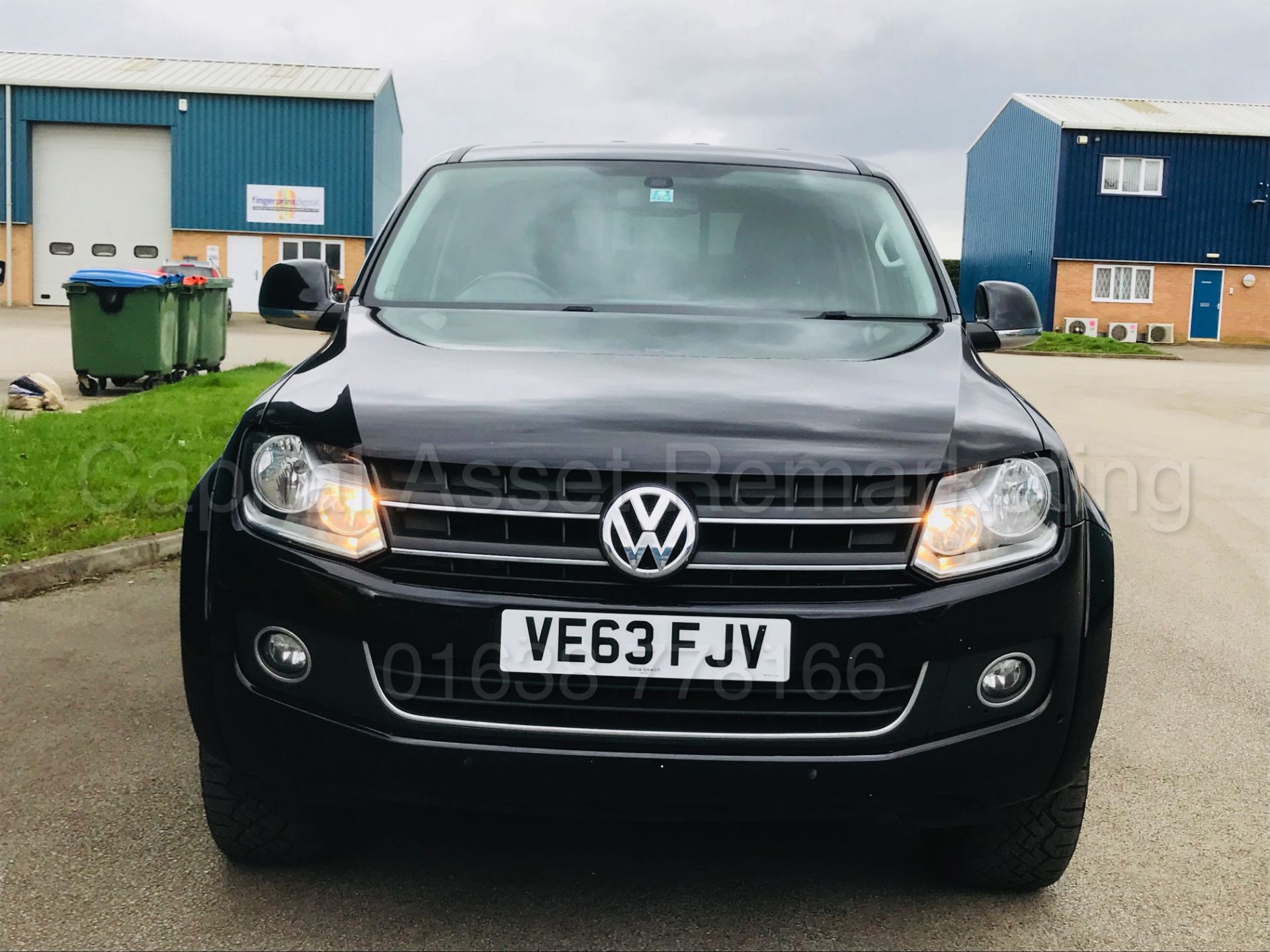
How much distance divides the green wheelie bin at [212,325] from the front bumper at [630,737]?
13.8 metres

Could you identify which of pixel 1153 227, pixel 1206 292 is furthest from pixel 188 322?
pixel 1206 292

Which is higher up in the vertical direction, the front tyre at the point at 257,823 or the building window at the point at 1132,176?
the building window at the point at 1132,176

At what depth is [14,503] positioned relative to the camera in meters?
6.70

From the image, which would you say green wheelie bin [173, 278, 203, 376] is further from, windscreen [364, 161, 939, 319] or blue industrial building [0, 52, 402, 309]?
blue industrial building [0, 52, 402, 309]

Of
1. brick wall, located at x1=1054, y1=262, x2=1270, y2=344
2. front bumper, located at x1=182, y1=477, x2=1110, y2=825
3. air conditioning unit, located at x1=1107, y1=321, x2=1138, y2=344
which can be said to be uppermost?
front bumper, located at x1=182, y1=477, x2=1110, y2=825

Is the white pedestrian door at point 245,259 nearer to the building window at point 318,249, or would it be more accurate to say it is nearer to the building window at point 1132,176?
the building window at point 318,249

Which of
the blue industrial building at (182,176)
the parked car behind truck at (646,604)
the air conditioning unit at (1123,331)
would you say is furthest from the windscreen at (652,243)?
the air conditioning unit at (1123,331)

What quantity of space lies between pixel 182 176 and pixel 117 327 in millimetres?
29590

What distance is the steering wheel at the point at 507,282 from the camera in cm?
374

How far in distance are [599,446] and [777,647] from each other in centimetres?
47

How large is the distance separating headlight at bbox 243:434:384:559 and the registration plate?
0.31 metres

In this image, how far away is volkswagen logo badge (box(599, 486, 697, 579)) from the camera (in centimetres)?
243

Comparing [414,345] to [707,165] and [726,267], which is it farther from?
[707,165]

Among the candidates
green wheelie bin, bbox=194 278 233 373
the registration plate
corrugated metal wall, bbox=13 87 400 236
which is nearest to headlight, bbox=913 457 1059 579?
the registration plate
